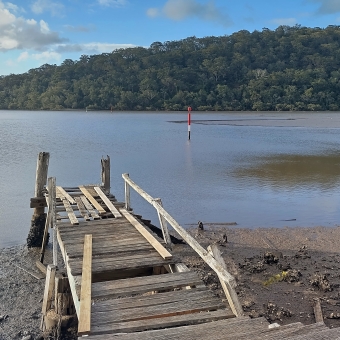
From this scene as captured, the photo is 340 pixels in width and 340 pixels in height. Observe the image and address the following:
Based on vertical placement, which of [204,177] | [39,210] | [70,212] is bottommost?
[204,177]

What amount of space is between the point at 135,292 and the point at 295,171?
16821 millimetres

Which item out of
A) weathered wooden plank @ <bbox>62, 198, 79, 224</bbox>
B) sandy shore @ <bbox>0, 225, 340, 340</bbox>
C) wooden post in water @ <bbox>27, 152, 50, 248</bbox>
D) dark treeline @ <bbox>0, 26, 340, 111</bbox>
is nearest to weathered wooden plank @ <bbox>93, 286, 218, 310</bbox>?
sandy shore @ <bbox>0, 225, 340, 340</bbox>

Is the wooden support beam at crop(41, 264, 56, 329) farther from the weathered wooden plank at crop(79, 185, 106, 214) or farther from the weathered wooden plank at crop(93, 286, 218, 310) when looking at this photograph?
the weathered wooden plank at crop(79, 185, 106, 214)

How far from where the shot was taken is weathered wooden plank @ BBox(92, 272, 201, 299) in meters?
5.31

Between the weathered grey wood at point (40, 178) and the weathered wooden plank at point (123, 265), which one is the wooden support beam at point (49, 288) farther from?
the weathered grey wood at point (40, 178)

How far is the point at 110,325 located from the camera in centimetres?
446

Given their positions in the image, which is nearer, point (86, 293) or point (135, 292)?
point (86, 293)

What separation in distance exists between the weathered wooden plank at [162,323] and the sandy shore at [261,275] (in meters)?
1.90

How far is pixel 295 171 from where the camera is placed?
20875 millimetres

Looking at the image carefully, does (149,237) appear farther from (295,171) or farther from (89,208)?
(295,171)

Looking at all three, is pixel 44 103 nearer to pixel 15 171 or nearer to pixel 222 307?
pixel 15 171

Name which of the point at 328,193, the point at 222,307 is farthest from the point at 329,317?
the point at 328,193

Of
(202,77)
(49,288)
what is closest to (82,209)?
(49,288)

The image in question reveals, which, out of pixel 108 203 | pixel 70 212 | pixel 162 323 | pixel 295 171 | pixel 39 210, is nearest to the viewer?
pixel 162 323
